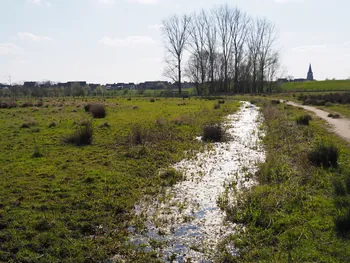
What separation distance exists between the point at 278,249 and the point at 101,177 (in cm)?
583

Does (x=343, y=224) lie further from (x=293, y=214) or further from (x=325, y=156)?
(x=325, y=156)

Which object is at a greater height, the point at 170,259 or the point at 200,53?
the point at 200,53

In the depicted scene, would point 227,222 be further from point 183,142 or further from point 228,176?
point 183,142

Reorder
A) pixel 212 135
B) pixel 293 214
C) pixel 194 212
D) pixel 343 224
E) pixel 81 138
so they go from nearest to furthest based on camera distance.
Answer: pixel 343 224
pixel 293 214
pixel 194 212
pixel 81 138
pixel 212 135

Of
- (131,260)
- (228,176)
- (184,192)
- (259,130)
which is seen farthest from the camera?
(259,130)

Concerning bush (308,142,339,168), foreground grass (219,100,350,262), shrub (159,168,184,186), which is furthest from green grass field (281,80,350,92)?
shrub (159,168,184,186)

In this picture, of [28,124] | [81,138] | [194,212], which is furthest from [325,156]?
→ [28,124]

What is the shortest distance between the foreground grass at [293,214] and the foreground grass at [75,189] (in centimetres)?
230

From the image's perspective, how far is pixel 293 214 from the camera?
6902 millimetres

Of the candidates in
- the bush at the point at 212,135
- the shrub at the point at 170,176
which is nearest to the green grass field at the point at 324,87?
the bush at the point at 212,135

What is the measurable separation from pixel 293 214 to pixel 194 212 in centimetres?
228

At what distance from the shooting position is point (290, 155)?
12133mm

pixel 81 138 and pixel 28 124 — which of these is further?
pixel 28 124

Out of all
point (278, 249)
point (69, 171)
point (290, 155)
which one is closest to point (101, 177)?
point (69, 171)
